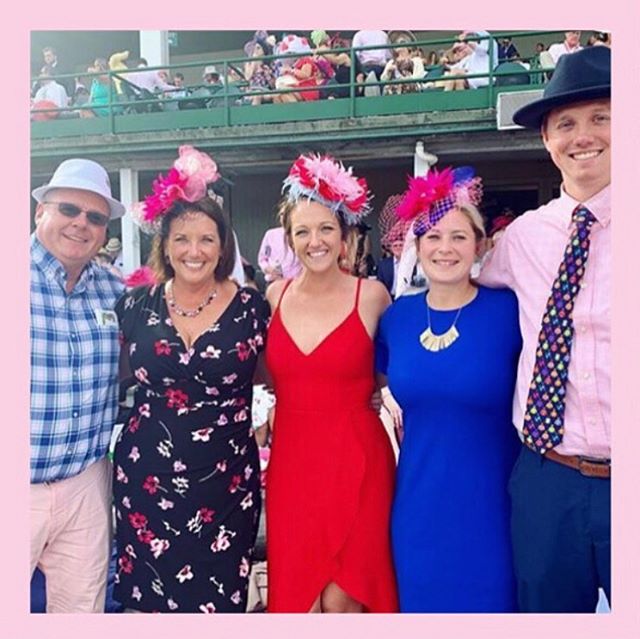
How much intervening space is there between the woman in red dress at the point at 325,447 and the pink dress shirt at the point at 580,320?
64 centimetres

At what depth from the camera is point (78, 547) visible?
2615 millimetres

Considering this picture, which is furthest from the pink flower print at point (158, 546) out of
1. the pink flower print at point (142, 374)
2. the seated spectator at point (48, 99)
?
the seated spectator at point (48, 99)

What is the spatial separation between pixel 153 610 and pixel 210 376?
98 centimetres

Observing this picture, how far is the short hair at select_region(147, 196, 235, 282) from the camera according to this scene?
270cm

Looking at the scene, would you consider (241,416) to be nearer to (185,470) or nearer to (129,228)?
(185,470)

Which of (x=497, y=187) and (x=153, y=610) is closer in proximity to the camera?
(x=153, y=610)

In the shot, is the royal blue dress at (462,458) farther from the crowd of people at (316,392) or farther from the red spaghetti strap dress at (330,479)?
the red spaghetti strap dress at (330,479)

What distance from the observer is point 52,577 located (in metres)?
2.63

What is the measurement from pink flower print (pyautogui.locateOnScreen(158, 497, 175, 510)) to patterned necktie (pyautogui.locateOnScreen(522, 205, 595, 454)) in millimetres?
1408

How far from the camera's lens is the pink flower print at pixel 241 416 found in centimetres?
260

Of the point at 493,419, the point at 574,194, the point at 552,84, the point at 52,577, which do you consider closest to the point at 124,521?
the point at 52,577

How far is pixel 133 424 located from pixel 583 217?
1863mm

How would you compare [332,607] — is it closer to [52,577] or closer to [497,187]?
[52,577]

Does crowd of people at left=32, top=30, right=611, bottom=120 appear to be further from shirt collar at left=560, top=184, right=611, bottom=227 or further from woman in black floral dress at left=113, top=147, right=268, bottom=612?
shirt collar at left=560, top=184, right=611, bottom=227
